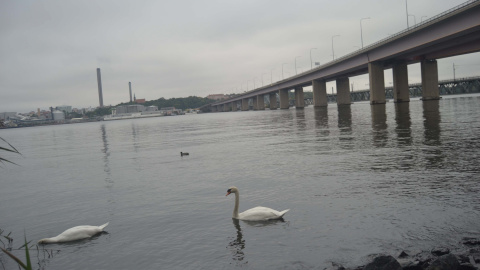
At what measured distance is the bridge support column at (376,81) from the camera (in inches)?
3433

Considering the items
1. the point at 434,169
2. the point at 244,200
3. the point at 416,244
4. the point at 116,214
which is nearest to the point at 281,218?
the point at 244,200

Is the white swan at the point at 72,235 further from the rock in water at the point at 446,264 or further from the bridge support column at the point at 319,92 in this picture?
the bridge support column at the point at 319,92

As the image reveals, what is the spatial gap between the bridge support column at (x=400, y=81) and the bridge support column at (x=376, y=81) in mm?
4524

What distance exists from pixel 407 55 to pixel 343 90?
145 feet

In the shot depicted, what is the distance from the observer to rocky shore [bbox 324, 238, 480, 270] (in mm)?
6215

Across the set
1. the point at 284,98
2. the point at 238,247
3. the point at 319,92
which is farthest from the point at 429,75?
the point at 238,247

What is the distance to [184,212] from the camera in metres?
11.5

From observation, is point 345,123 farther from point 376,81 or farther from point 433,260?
point 376,81

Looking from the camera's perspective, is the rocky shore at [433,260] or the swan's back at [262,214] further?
the swan's back at [262,214]

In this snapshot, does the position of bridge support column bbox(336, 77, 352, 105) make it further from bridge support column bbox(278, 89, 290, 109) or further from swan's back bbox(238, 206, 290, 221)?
swan's back bbox(238, 206, 290, 221)

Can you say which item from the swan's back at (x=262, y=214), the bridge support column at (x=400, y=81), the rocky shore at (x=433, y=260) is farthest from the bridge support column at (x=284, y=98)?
the rocky shore at (x=433, y=260)

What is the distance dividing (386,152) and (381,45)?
6365cm

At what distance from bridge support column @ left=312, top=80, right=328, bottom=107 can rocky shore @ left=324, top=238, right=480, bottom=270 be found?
391ft

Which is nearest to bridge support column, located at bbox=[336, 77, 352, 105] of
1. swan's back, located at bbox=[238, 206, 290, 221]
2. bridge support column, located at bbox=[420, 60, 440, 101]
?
bridge support column, located at bbox=[420, 60, 440, 101]
